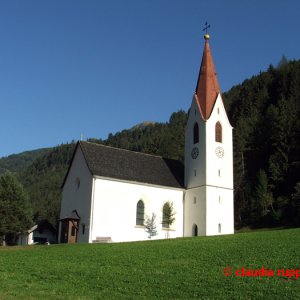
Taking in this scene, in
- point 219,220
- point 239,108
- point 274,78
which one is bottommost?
point 219,220

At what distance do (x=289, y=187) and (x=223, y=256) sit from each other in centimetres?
5065

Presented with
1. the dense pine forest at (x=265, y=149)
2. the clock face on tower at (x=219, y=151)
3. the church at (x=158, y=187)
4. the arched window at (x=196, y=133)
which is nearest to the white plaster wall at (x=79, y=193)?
the church at (x=158, y=187)

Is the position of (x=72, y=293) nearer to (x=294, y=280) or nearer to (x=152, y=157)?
(x=294, y=280)

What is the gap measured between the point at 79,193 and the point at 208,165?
1303 centimetres

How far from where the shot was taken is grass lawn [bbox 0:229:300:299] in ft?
46.7

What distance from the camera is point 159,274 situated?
17.6 m

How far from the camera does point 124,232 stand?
135 ft

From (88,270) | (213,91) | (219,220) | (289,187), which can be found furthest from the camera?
(289,187)

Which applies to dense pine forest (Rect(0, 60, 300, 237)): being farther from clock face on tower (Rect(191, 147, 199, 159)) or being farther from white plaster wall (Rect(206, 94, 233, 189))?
clock face on tower (Rect(191, 147, 199, 159))

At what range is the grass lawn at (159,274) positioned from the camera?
46.7 ft

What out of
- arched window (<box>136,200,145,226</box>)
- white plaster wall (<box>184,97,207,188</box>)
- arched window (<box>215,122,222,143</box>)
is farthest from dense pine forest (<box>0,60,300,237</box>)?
arched window (<box>136,200,145,226</box>)

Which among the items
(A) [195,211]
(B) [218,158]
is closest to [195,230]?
(A) [195,211]

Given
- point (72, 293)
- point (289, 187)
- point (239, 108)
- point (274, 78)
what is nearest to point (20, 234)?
point (289, 187)

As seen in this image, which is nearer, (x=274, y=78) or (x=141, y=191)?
(x=141, y=191)
